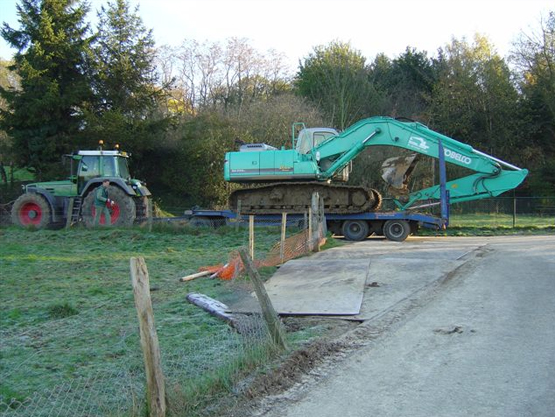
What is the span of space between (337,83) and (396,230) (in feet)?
70.2

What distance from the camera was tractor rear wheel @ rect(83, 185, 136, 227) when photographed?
830 inches

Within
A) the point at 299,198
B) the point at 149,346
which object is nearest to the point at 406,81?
the point at 299,198

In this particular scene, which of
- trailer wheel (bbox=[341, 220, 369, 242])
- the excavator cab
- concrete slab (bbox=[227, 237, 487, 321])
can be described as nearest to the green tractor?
the excavator cab

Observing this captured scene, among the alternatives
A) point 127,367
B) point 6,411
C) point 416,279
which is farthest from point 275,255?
point 6,411

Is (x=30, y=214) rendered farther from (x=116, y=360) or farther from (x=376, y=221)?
(x=116, y=360)

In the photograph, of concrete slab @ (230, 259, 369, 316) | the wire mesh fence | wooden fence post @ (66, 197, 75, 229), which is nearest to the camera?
the wire mesh fence

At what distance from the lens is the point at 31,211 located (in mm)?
22156

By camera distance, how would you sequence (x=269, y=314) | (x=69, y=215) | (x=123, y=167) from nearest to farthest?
(x=269, y=314) → (x=69, y=215) → (x=123, y=167)

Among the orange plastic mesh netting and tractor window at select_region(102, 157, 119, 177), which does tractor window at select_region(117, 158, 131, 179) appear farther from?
the orange plastic mesh netting

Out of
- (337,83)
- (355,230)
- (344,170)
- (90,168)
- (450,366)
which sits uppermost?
(337,83)

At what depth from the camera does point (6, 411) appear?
15.4 feet

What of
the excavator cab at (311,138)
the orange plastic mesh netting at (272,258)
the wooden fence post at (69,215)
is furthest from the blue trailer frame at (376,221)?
the wooden fence post at (69,215)

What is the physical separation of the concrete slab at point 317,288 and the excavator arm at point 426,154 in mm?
7340

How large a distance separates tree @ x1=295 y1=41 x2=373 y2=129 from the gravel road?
28.1 m
